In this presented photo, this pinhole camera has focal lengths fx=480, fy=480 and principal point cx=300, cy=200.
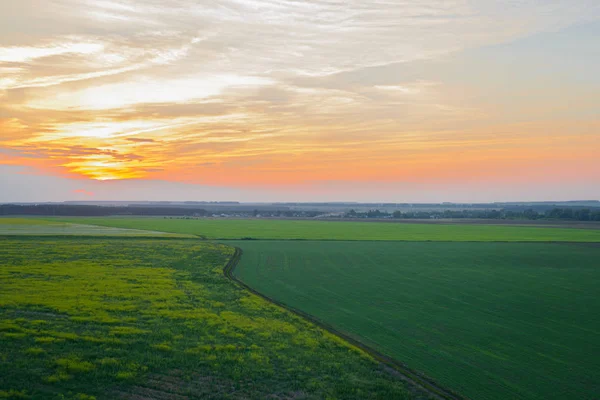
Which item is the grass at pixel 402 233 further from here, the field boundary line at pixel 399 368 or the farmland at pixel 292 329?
the field boundary line at pixel 399 368

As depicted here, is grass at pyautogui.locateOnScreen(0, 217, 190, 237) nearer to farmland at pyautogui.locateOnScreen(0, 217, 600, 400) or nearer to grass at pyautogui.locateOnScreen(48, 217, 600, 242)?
grass at pyautogui.locateOnScreen(48, 217, 600, 242)

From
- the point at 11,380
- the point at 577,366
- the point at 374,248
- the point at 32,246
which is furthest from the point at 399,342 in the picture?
the point at 32,246

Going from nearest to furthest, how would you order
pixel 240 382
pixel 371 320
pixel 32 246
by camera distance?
pixel 240 382
pixel 371 320
pixel 32 246

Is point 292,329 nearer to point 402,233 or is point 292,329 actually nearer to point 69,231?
point 402,233

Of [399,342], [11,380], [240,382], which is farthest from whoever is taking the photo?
[399,342]

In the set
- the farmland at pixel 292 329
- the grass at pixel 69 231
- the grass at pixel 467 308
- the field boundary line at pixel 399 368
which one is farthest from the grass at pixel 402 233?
the field boundary line at pixel 399 368

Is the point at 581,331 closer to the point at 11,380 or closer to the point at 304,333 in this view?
the point at 304,333

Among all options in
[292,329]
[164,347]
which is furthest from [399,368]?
[164,347]
